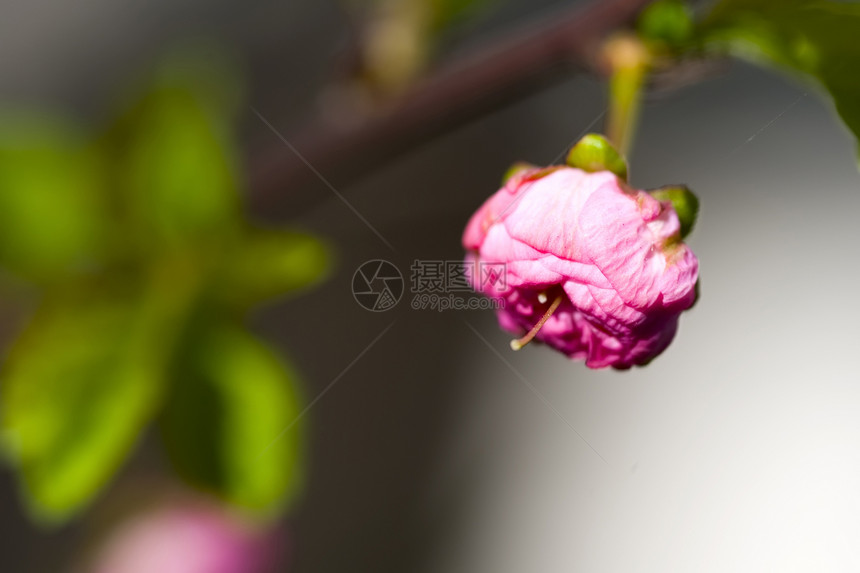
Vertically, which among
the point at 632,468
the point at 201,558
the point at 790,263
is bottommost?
the point at 790,263

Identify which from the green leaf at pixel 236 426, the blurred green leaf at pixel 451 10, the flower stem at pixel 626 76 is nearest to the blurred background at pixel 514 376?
the blurred green leaf at pixel 451 10

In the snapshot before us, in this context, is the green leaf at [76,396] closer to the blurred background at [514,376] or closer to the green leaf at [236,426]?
the green leaf at [236,426]

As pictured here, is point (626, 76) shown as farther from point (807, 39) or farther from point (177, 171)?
point (177, 171)

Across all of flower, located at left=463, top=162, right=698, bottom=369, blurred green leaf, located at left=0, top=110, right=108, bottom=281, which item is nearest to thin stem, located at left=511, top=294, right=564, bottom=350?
flower, located at left=463, top=162, right=698, bottom=369

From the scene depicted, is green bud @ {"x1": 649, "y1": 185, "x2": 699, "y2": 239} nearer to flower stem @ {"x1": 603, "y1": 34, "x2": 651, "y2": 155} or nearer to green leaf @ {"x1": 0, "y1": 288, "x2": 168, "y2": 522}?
flower stem @ {"x1": 603, "y1": 34, "x2": 651, "y2": 155}

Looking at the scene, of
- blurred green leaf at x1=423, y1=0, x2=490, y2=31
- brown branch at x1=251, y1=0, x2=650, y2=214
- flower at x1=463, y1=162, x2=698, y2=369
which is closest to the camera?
flower at x1=463, y1=162, x2=698, y2=369

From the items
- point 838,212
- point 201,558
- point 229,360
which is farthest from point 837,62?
point 838,212

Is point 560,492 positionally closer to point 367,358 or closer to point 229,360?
point 367,358

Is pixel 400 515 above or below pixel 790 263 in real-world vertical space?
below
